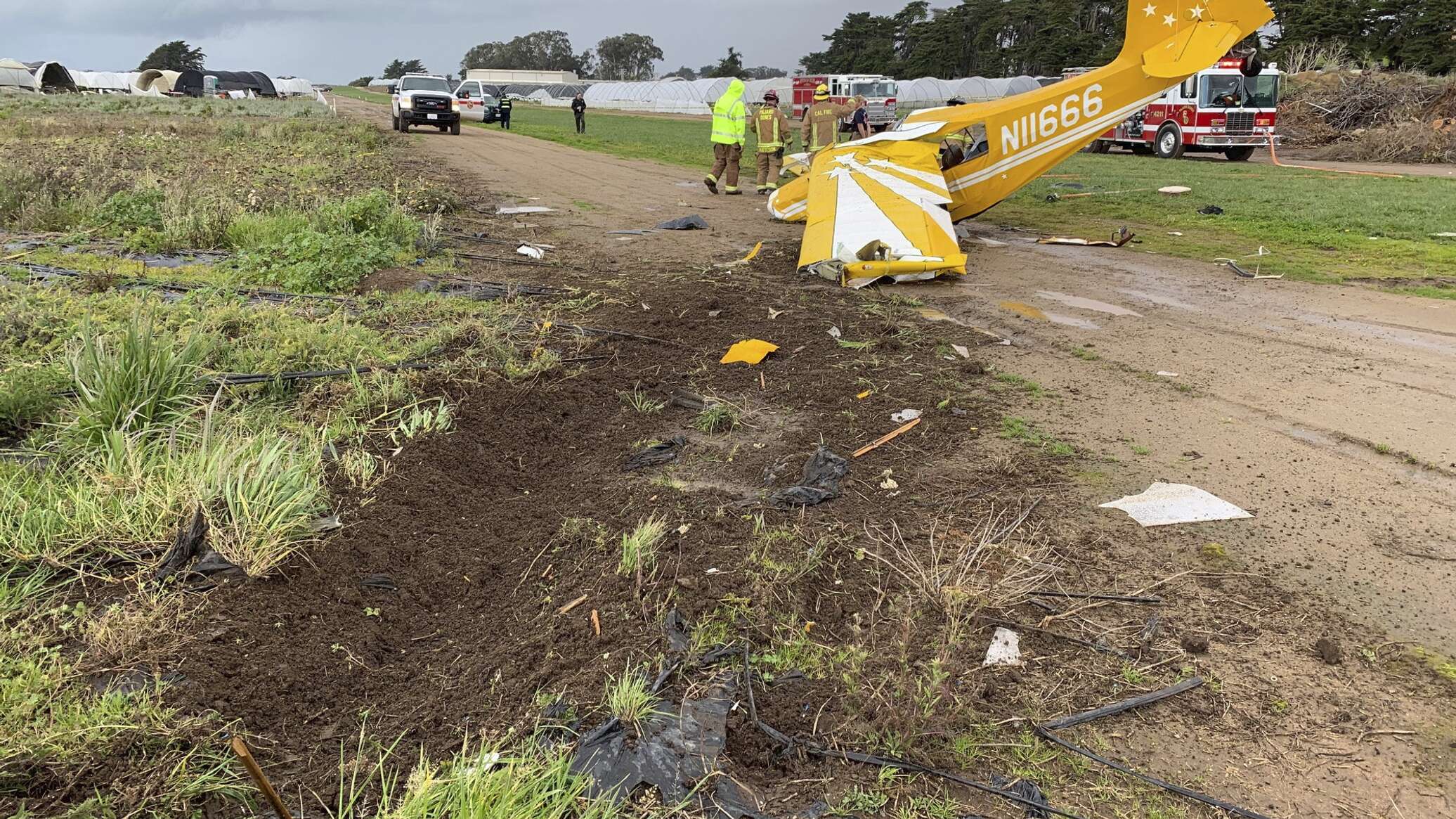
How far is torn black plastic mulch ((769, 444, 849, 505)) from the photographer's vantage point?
13.1 ft

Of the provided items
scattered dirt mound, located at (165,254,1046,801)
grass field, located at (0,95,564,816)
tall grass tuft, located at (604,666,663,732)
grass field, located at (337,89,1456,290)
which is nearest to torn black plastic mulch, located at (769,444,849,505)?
scattered dirt mound, located at (165,254,1046,801)

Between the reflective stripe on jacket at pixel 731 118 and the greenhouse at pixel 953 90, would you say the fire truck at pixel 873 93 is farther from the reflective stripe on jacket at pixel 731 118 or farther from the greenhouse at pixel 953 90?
the reflective stripe on jacket at pixel 731 118

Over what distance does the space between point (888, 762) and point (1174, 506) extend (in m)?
2.22

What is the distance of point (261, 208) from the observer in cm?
1094

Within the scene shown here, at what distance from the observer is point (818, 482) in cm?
417

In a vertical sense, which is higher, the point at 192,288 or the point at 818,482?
the point at 192,288

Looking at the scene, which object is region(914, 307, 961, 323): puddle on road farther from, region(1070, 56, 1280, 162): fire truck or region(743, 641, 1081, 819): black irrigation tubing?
region(1070, 56, 1280, 162): fire truck

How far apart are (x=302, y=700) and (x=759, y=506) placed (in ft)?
6.45

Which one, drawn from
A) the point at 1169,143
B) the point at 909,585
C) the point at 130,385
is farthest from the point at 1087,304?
the point at 1169,143

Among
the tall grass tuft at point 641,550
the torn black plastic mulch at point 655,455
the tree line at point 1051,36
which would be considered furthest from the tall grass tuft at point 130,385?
the tree line at point 1051,36

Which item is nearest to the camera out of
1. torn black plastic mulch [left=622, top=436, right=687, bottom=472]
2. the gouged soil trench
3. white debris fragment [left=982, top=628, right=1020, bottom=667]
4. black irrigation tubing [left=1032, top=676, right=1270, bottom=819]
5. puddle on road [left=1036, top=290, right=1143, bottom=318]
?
black irrigation tubing [left=1032, top=676, right=1270, bottom=819]

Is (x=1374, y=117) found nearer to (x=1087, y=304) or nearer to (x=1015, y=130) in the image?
(x=1015, y=130)

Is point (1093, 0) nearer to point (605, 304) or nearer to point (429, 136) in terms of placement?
point (429, 136)

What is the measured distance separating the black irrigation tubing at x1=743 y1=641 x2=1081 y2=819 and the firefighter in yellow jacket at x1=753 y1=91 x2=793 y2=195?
13833 mm
